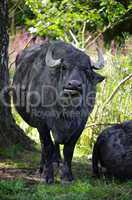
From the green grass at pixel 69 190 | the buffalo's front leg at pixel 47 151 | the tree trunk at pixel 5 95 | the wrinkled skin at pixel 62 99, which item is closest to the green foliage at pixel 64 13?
the tree trunk at pixel 5 95

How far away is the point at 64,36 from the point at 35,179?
4877 millimetres

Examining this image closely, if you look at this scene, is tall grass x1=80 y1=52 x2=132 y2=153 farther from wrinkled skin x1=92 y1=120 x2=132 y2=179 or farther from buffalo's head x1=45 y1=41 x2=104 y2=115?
buffalo's head x1=45 y1=41 x2=104 y2=115

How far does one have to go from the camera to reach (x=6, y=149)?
8141 millimetres

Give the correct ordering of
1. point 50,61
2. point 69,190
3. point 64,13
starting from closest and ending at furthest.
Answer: point 69,190, point 50,61, point 64,13

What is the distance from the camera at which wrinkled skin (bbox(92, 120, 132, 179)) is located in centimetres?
687

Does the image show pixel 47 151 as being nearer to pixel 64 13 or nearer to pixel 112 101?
pixel 112 101

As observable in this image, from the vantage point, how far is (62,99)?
632cm

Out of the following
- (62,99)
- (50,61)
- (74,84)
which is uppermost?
(50,61)

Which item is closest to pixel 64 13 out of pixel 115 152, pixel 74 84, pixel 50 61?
pixel 50 61

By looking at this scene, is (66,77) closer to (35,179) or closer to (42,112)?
(42,112)

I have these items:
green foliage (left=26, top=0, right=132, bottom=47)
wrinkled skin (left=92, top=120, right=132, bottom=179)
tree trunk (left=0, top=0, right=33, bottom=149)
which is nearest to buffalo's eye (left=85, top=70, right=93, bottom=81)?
wrinkled skin (left=92, top=120, right=132, bottom=179)

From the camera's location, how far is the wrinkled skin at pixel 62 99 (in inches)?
249

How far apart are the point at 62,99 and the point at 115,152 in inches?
47.0

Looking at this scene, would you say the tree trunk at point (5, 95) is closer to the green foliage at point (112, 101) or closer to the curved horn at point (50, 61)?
the green foliage at point (112, 101)
